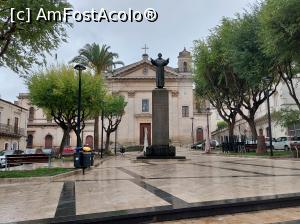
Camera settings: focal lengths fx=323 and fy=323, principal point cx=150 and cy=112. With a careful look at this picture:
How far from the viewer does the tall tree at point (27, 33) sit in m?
12.2

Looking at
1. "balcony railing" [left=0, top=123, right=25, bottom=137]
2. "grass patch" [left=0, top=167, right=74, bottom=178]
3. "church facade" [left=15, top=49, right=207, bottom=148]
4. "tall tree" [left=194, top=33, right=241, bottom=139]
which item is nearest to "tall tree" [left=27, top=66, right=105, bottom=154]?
"tall tree" [left=194, top=33, right=241, bottom=139]

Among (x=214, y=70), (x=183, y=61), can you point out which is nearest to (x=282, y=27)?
(x=214, y=70)

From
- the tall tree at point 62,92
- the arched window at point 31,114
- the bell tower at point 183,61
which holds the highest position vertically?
the bell tower at point 183,61

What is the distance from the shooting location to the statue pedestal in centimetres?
2072

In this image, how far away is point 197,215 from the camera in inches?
212

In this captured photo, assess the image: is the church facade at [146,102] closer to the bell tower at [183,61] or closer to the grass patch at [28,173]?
the bell tower at [183,61]

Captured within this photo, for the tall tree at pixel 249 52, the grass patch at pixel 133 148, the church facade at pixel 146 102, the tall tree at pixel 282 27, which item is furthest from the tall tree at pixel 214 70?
the church facade at pixel 146 102

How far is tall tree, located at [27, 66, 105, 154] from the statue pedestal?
739 centimetres

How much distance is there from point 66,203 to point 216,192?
3126 millimetres

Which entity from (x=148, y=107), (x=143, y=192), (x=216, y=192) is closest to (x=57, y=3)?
(x=143, y=192)

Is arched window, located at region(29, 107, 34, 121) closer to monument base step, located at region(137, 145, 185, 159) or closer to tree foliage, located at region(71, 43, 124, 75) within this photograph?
tree foliage, located at region(71, 43, 124, 75)

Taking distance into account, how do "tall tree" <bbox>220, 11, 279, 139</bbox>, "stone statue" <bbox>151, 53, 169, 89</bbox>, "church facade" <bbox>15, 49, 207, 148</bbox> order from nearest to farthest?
"stone statue" <bbox>151, 53, 169, 89</bbox> < "tall tree" <bbox>220, 11, 279, 139</bbox> < "church facade" <bbox>15, 49, 207, 148</bbox>

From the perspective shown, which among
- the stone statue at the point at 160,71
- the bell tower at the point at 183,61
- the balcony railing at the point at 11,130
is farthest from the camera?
the bell tower at the point at 183,61

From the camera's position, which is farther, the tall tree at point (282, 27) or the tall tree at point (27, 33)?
the tall tree at point (282, 27)
